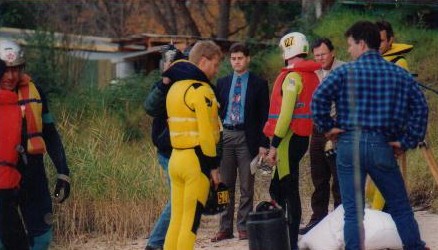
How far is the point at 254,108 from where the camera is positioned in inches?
364

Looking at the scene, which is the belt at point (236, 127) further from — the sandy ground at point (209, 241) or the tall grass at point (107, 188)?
the tall grass at point (107, 188)

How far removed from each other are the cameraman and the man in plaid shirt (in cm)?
148

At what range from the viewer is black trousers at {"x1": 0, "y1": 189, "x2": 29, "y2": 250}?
7.38 meters

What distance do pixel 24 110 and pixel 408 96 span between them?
2657 mm

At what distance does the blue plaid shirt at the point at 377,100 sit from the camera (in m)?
6.81

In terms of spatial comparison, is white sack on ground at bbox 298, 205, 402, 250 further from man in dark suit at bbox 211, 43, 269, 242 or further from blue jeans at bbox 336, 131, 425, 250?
man in dark suit at bbox 211, 43, 269, 242

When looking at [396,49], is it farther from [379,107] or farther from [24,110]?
[24,110]

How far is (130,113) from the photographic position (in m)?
17.6

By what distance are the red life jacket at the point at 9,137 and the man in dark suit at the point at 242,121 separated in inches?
94.9

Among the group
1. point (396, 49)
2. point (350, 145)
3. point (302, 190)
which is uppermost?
point (396, 49)

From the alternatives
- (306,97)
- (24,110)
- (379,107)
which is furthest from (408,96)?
(24,110)

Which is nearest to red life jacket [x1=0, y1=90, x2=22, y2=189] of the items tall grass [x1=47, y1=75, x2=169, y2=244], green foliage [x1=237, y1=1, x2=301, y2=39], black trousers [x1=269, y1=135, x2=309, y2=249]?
black trousers [x1=269, y1=135, x2=309, y2=249]

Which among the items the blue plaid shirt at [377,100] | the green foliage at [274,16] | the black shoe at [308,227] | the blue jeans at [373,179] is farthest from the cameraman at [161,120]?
the green foliage at [274,16]

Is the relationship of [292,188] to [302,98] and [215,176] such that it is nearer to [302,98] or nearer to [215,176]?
[302,98]
